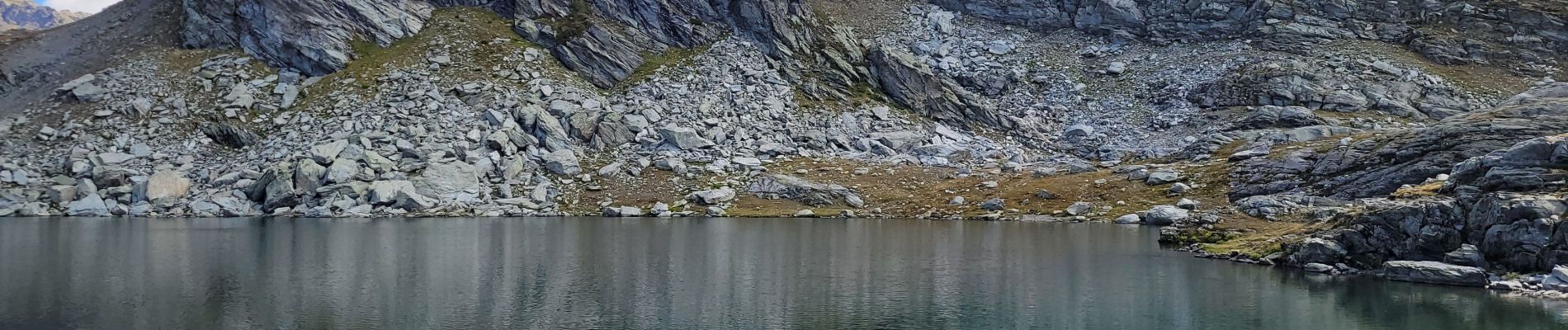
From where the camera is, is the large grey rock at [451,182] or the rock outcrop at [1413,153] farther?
the large grey rock at [451,182]

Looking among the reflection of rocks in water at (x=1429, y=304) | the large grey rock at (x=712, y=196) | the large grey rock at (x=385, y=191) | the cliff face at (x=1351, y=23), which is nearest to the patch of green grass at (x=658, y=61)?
the large grey rock at (x=712, y=196)

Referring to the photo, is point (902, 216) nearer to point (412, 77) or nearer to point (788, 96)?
point (788, 96)

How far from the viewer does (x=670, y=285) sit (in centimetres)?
4819

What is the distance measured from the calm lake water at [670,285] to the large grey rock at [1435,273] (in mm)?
1010

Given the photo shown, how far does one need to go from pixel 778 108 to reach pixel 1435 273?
75.3 m

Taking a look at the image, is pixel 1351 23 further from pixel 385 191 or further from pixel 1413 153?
pixel 385 191

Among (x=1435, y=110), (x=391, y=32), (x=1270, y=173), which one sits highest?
(x=391, y=32)

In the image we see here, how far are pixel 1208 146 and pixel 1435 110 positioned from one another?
1148 inches

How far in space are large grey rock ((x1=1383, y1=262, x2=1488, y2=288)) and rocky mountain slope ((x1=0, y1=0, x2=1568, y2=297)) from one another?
544 inches

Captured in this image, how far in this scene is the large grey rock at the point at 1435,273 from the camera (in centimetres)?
4747

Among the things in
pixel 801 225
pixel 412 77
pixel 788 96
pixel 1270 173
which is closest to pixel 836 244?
pixel 801 225

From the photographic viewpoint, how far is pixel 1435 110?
4387 inches

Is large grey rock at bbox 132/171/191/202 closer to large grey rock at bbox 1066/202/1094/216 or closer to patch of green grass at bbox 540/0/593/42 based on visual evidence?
patch of green grass at bbox 540/0/593/42

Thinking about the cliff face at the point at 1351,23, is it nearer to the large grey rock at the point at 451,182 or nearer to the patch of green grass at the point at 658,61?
the patch of green grass at the point at 658,61
